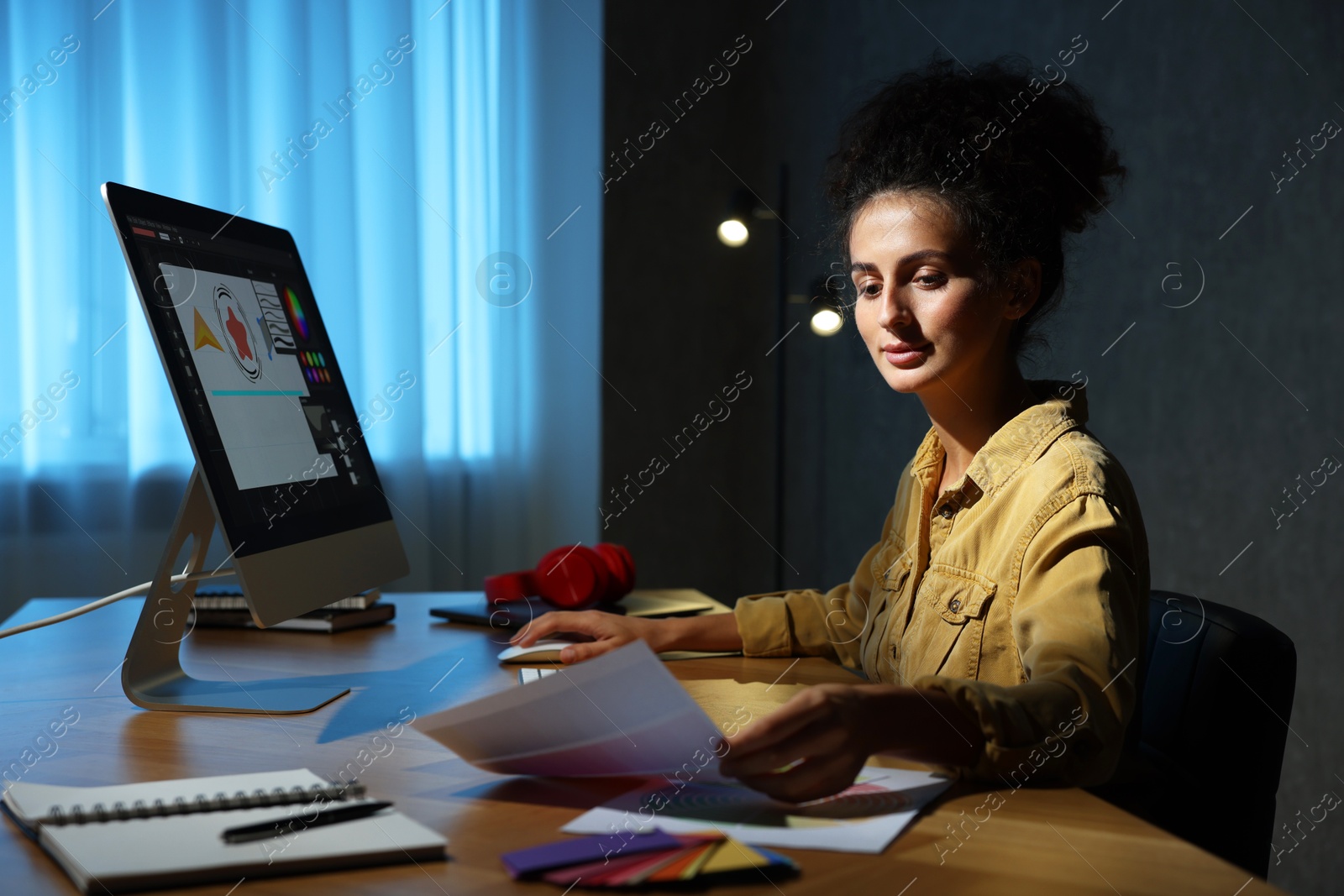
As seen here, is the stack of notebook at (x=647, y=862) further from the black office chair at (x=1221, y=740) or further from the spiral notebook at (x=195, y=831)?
the black office chair at (x=1221, y=740)

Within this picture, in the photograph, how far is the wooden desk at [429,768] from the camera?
59 centimetres

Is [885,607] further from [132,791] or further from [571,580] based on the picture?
[132,791]

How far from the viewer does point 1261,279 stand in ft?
5.85

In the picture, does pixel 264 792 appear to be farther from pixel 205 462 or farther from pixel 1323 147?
pixel 1323 147

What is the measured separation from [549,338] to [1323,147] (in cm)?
202

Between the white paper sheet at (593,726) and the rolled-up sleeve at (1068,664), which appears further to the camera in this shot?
the rolled-up sleeve at (1068,664)

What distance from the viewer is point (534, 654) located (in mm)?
1187

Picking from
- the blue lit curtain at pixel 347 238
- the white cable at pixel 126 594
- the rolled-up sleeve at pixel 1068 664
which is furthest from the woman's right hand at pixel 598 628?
the blue lit curtain at pixel 347 238

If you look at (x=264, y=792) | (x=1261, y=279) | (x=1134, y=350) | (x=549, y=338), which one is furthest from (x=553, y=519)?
(x=264, y=792)

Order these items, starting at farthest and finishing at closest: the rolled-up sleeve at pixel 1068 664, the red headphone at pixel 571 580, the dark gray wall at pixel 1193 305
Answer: the dark gray wall at pixel 1193 305
the red headphone at pixel 571 580
the rolled-up sleeve at pixel 1068 664

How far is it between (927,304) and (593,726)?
2.03ft

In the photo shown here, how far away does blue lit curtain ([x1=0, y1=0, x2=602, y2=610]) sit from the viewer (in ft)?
8.54

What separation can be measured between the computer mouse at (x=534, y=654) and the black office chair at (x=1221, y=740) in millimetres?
563

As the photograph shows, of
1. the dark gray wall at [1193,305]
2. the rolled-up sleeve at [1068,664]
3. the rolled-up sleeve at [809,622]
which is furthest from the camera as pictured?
the dark gray wall at [1193,305]
